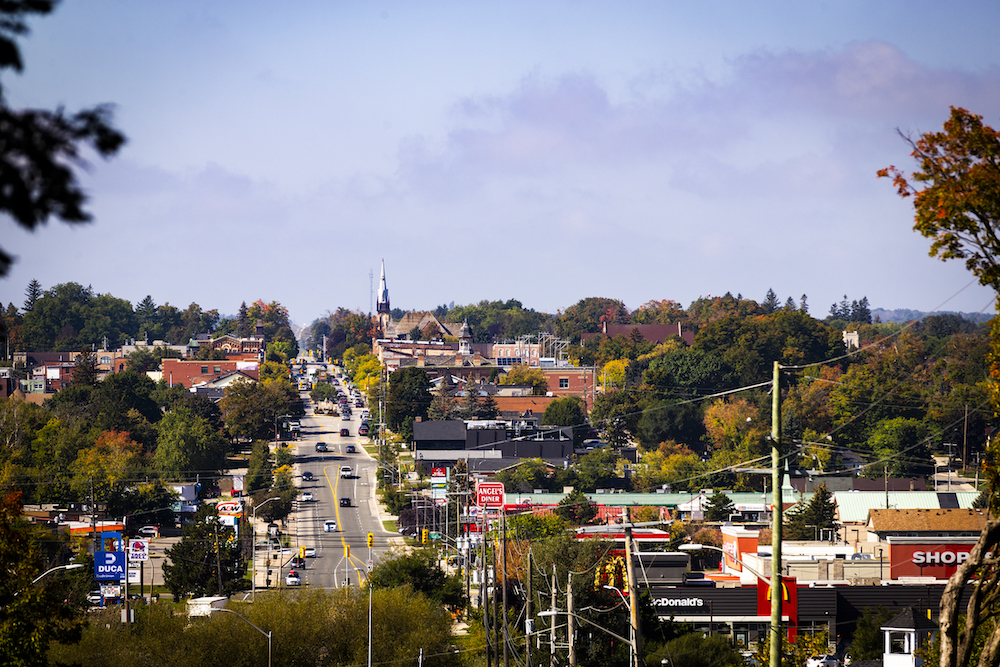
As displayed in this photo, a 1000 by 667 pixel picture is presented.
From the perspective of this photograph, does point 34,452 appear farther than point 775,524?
Yes

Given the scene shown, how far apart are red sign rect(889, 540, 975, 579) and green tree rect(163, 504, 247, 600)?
124 ft

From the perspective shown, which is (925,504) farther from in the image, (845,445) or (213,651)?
(213,651)

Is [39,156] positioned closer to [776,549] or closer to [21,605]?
[776,549]

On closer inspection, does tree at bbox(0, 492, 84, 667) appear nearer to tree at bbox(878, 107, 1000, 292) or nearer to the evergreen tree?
tree at bbox(878, 107, 1000, 292)

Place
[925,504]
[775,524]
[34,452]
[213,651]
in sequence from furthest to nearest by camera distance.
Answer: [34,452], [925,504], [213,651], [775,524]

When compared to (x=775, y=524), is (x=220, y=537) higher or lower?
lower

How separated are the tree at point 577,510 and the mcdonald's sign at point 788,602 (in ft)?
109

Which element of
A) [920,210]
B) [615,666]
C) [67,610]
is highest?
[920,210]

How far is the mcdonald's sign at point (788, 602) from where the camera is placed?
5033 cm

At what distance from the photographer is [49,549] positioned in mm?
66375

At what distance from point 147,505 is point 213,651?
50.2 m

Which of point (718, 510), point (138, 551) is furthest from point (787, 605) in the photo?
point (718, 510)

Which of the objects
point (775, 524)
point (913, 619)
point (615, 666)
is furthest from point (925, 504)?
point (775, 524)

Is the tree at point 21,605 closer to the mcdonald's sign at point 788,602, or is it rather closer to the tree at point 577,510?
the mcdonald's sign at point 788,602
